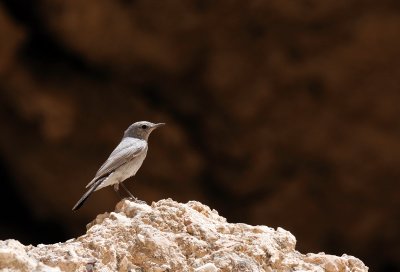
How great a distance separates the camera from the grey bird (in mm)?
4426

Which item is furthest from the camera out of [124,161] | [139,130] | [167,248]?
[139,130]

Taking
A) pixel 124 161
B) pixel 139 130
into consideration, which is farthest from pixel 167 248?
pixel 139 130

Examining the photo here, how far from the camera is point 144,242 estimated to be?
2727 millimetres

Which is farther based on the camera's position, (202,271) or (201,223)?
(201,223)

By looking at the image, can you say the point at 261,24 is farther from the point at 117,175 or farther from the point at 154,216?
the point at 154,216

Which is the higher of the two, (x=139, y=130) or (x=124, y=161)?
(x=139, y=130)

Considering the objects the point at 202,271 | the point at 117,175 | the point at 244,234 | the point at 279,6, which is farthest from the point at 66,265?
the point at 279,6

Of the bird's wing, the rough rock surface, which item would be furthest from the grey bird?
the rough rock surface

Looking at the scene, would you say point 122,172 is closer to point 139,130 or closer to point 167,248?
point 139,130

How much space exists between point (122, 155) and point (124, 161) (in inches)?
1.7

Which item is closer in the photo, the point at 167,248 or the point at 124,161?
the point at 167,248

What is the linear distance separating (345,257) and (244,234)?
397mm

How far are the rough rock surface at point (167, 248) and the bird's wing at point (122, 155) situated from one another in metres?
1.30

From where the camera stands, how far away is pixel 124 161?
4539 millimetres
